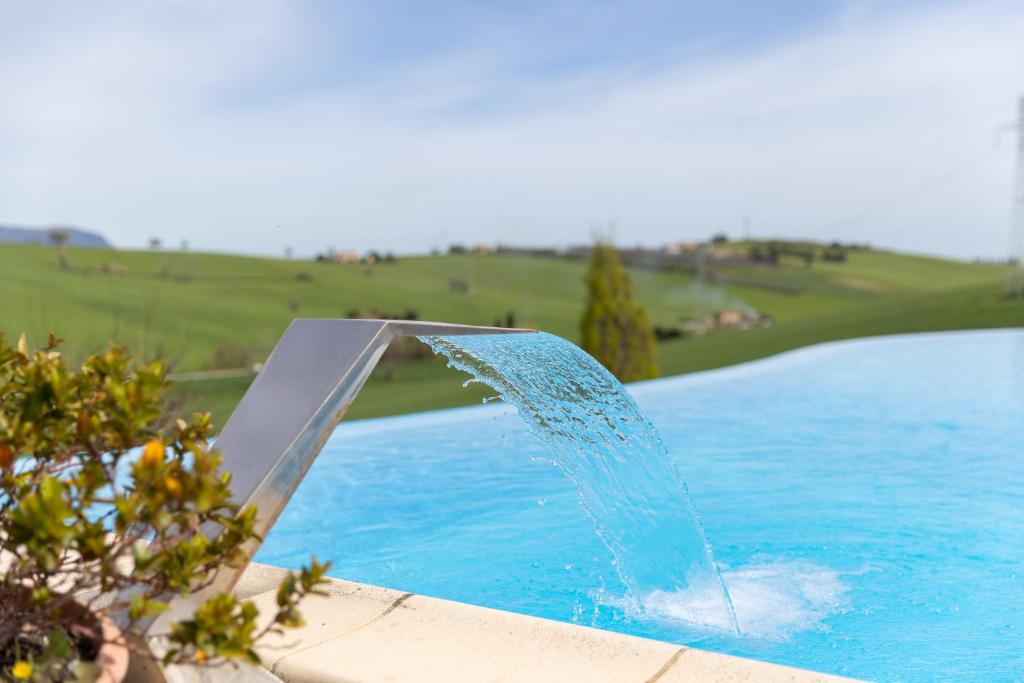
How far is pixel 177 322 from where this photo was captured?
2764 centimetres

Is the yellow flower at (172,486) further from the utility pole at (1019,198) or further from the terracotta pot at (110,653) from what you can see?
the utility pole at (1019,198)

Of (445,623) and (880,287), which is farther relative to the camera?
(880,287)

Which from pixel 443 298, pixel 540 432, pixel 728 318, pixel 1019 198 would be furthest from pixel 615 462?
pixel 443 298

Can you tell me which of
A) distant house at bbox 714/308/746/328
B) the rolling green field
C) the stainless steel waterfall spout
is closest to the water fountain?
the stainless steel waterfall spout

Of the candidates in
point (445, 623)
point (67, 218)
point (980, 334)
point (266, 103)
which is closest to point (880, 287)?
point (980, 334)

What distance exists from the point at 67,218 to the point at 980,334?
107ft

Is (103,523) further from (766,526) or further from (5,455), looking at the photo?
(766,526)

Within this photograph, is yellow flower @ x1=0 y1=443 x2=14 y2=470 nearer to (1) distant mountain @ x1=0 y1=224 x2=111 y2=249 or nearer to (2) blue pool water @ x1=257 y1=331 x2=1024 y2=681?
(2) blue pool water @ x1=257 y1=331 x2=1024 y2=681

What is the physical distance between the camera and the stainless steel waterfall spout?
2041 millimetres

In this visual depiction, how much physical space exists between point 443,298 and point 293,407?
32.8 m

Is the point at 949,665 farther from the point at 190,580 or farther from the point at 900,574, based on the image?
the point at 190,580

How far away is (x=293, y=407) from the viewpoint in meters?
2.17

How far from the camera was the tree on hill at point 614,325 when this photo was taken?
1173 centimetres

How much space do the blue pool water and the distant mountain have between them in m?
29.3
